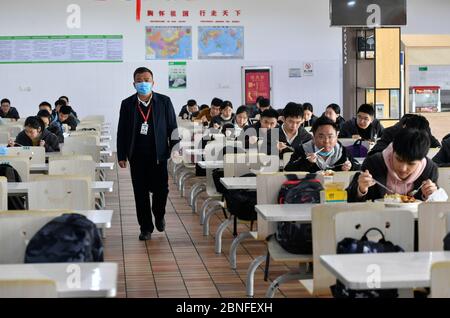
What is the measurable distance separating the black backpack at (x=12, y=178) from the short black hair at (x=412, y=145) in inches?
126

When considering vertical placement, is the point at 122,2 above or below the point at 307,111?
above

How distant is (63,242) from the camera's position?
371 centimetres

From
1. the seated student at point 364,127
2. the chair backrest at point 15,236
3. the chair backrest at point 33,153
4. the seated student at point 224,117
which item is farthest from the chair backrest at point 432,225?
the seated student at point 224,117

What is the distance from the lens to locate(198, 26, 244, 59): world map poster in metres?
18.4

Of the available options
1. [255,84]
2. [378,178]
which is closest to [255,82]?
[255,84]

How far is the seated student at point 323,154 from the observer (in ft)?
21.3

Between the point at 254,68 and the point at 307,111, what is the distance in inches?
241

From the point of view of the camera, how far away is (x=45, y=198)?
18.3 feet

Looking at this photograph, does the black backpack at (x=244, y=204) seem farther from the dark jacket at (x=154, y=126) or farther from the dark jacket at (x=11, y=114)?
the dark jacket at (x=11, y=114)

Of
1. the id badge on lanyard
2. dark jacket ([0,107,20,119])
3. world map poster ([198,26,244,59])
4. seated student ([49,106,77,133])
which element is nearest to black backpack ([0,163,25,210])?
the id badge on lanyard

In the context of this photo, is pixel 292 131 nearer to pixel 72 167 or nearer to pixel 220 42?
pixel 72 167

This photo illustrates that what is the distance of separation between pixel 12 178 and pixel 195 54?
12.0 metres

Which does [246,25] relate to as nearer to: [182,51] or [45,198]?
[182,51]
